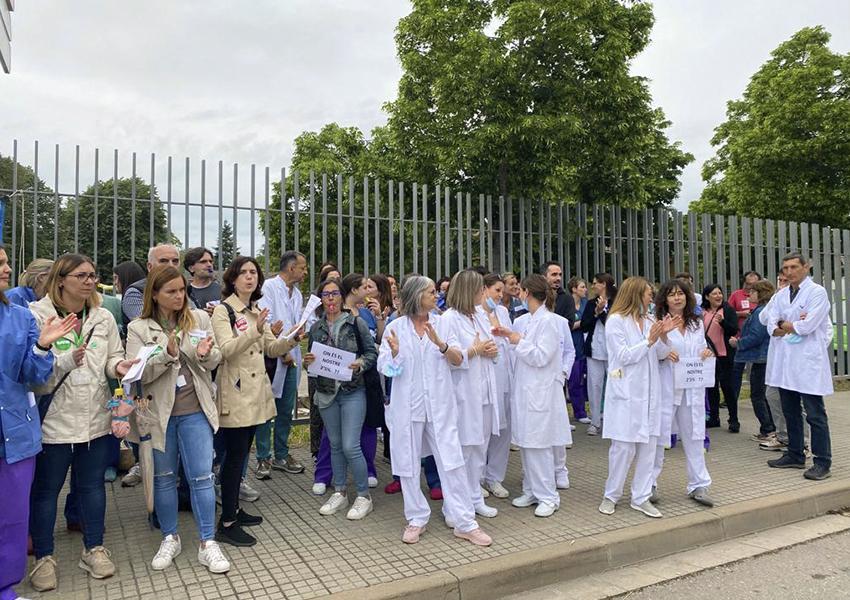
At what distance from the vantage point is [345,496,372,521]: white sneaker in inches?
191

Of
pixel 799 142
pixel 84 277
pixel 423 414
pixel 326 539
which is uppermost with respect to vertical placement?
pixel 799 142

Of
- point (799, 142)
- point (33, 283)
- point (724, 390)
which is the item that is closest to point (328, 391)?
point (33, 283)

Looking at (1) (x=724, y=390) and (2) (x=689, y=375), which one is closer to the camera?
(2) (x=689, y=375)

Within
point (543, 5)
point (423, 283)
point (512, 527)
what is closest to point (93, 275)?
point (423, 283)

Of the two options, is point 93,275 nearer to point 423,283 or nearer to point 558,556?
point 423,283

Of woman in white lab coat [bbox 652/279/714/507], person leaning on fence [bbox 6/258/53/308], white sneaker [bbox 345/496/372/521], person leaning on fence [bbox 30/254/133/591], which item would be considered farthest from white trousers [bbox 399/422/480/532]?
person leaning on fence [bbox 6/258/53/308]

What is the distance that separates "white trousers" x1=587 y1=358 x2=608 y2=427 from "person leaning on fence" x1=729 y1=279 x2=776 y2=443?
176 cm

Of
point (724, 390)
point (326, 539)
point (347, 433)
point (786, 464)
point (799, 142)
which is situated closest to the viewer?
point (326, 539)

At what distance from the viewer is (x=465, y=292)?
4824mm

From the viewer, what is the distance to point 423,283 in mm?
4746

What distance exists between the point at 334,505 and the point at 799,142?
21346 mm

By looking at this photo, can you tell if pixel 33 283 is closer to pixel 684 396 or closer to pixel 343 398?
pixel 343 398

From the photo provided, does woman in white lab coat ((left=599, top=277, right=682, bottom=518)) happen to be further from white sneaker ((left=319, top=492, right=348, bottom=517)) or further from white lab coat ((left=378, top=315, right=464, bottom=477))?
white sneaker ((left=319, top=492, right=348, bottom=517))

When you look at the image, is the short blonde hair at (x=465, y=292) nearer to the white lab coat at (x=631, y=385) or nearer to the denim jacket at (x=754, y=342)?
the white lab coat at (x=631, y=385)
